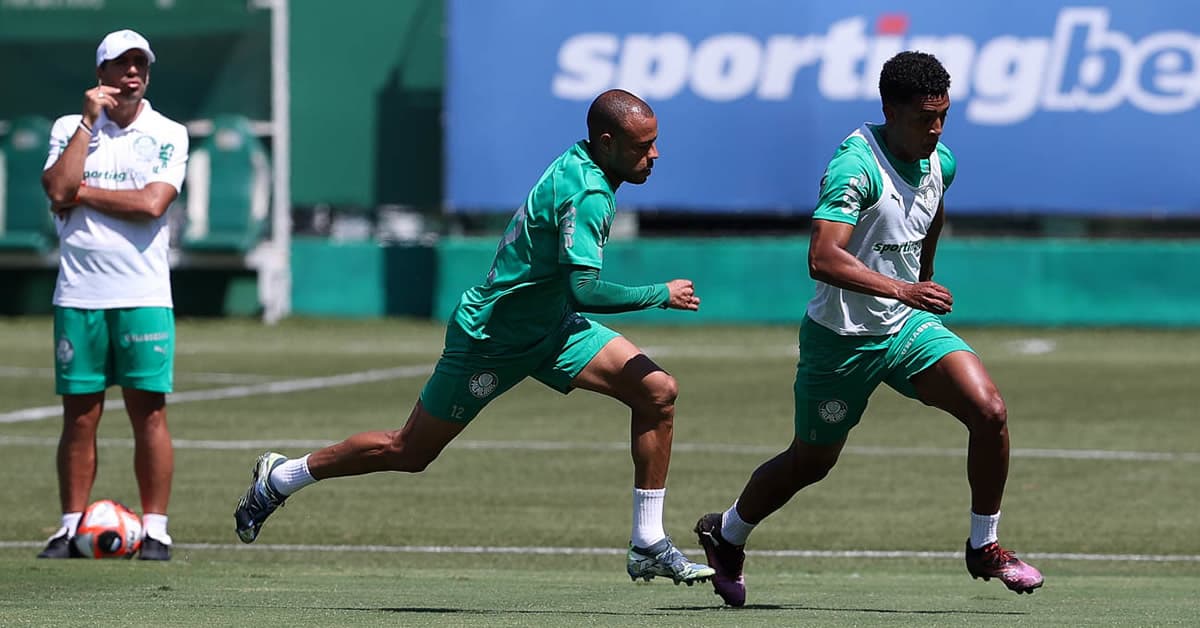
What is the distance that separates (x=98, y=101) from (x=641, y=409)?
10.9 feet

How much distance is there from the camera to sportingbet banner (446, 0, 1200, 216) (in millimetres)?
25422

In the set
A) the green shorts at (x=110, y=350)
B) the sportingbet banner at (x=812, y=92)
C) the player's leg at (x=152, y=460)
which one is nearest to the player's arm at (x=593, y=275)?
the green shorts at (x=110, y=350)

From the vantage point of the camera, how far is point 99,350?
10.3 metres

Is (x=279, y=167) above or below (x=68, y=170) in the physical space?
below

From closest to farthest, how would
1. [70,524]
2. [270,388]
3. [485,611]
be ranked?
1. [485,611]
2. [70,524]
3. [270,388]

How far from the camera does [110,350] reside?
407 inches

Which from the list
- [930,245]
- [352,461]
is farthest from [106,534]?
[930,245]

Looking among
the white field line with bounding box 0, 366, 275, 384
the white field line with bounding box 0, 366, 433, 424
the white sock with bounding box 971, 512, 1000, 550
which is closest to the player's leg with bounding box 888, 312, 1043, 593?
the white sock with bounding box 971, 512, 1000, 550

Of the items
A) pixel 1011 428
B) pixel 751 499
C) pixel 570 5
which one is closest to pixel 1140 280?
pixel 570 5

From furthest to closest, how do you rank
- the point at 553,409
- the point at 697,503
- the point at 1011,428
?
1. the point at 553,409
2. the point at 1011,428
3. the point at 697,503

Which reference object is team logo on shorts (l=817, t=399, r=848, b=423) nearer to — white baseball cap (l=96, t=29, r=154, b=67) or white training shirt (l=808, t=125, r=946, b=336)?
white training shirt (l=808, t=125, r=946, b=336)

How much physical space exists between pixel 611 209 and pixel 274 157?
19.0 m

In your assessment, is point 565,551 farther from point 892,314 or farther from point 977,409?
point 977,409

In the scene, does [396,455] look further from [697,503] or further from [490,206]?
[490,206]
